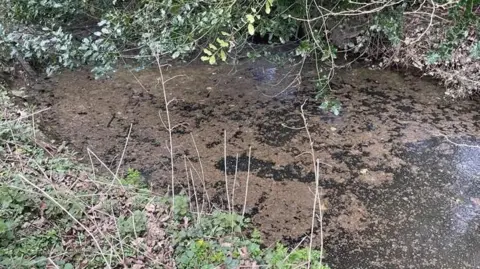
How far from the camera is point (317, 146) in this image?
Result: 3.80 m


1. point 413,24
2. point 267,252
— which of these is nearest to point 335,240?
point 267,252

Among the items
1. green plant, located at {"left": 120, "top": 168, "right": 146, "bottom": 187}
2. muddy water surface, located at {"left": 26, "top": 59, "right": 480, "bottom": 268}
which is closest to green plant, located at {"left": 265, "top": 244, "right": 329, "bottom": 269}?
muddy water surface, located at {"left": 26, "top": 59, "right": 480, "bottom": 268}

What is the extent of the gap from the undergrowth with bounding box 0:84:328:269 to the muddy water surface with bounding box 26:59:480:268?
0.38 m

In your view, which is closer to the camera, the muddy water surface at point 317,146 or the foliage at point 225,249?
the foliage at point 225,249

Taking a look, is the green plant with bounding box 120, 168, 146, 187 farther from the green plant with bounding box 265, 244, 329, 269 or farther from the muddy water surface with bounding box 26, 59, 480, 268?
the green plant with bounding box 265, 244, 329, 269

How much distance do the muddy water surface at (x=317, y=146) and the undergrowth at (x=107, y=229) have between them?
378mm

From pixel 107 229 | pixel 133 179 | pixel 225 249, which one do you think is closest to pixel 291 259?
pixel 225 249

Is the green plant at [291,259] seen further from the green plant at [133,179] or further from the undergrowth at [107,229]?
the green plant at [133,179]

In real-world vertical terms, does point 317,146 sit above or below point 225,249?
below

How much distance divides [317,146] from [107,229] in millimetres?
1905

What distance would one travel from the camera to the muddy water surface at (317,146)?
2.94 meters

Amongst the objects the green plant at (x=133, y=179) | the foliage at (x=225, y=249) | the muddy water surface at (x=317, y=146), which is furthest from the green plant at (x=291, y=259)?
the green plant at (x=133, y=179)

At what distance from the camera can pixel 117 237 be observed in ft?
8.13

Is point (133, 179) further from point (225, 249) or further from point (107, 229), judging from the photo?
point (225, 249)
